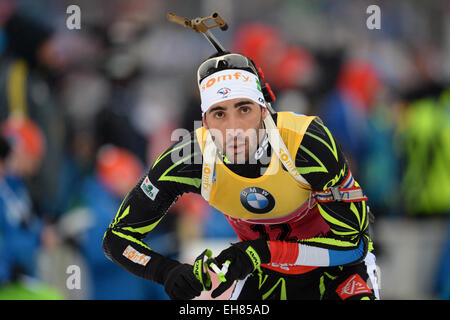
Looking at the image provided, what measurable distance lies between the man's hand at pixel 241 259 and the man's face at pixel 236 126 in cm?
44

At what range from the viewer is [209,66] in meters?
3.84

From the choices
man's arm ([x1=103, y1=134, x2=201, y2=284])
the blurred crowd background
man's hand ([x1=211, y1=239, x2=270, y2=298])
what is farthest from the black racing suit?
the blurred crowd background

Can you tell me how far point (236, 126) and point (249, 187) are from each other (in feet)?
1.09

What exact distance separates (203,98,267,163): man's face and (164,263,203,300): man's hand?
0.62 m

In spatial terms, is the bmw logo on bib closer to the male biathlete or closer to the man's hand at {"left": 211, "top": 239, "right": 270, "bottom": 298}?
the male biathlete

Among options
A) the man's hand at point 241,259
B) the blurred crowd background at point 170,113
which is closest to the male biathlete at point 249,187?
the man's hand at point 241,259

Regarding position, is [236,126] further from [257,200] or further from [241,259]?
[241,259]

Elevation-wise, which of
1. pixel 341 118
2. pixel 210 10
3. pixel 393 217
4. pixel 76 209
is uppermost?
pixel 210 10

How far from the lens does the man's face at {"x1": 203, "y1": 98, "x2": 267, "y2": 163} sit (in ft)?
12.0

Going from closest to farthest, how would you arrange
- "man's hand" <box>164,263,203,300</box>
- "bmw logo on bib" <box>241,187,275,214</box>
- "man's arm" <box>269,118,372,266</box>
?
"man's hand" <box>164,263,203,300</box> < "man's arm" <box>269,118,372,266</box> < "bmw logo on bib" <box>241,187,275,214</box>

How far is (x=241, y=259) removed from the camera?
141 inches
